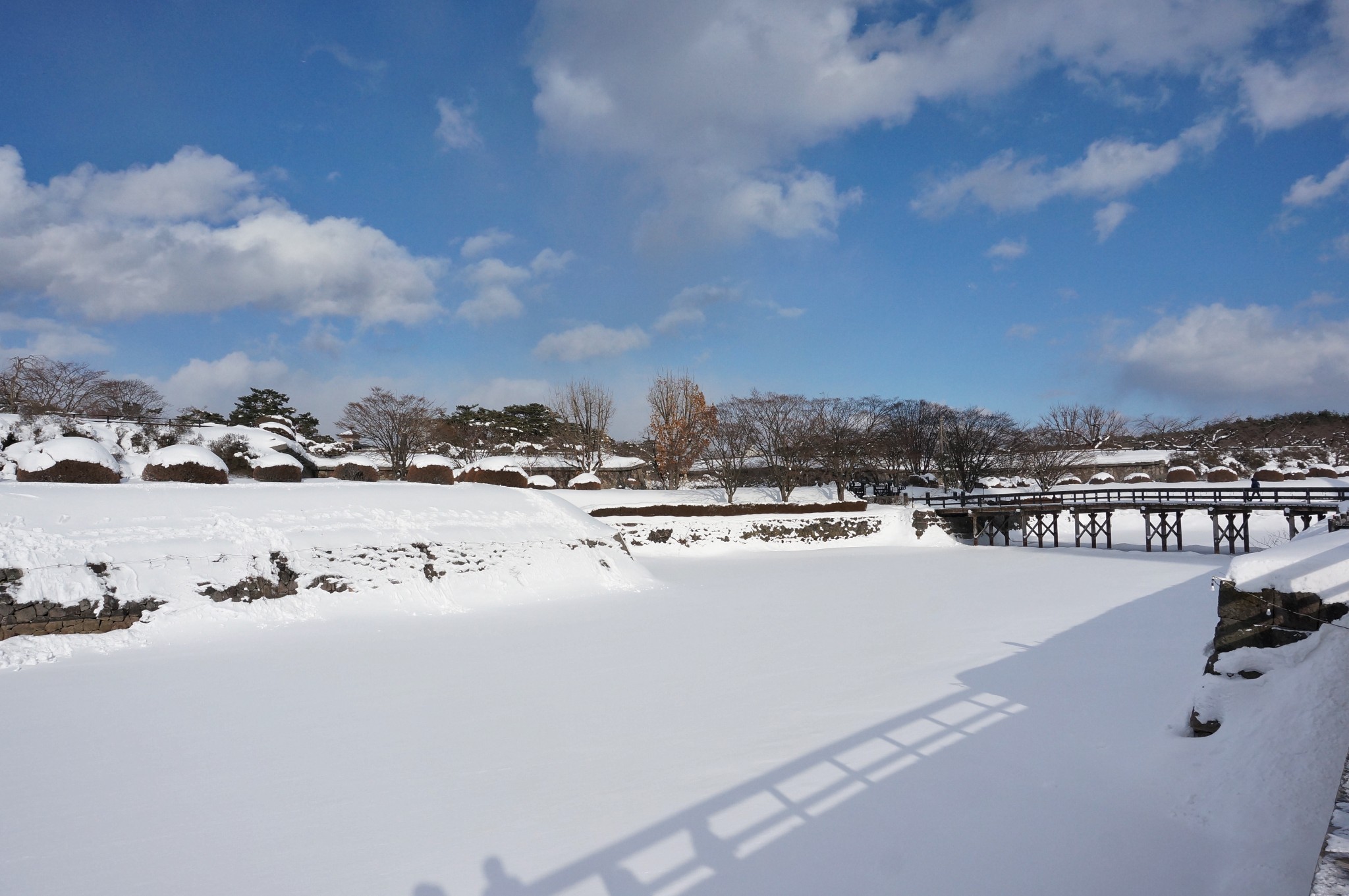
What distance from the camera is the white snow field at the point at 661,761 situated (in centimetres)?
440

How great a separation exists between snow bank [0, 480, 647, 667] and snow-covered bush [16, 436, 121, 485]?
0.88 metres

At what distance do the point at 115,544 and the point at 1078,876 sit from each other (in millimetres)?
14882

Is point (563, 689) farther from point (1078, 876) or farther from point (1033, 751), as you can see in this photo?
point (1078, 876)

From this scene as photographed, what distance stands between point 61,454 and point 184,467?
2.26 metres

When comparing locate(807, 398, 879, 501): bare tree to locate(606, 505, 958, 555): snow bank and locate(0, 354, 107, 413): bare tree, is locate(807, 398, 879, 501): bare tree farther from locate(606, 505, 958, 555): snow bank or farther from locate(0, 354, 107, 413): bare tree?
locate(0, 354, 107, 413): bare tree

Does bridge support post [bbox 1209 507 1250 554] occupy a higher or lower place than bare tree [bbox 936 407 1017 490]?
lower

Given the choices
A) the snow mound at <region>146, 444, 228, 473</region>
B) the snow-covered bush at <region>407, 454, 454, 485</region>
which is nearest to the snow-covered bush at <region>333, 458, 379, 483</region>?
the snow-covered bush at <region>407, 454, 454, 485</region>

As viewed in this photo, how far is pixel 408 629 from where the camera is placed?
42.0 ft

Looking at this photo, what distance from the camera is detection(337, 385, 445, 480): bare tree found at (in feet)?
131

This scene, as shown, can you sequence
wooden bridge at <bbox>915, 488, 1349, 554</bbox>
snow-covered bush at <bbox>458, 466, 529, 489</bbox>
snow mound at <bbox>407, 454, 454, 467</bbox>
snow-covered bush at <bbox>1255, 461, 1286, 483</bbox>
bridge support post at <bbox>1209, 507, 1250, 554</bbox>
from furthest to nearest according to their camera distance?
snow-covered bush at <bbox>1255, 461, 1286, 483</bbox>, snow-covered bush at <bbox>458, 466, 529, 489</bbox>, wooden bridge at <bbox>915, 488, 1349, 554</bbox>, bridge support post at <bbox>1209, 507, 1250, 554</bbox>, snow mound at <bbox>407, 454, 454, 467</bbox>

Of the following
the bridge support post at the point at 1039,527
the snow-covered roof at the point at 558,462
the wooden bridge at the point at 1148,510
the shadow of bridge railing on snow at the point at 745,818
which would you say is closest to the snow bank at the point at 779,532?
the wooden bridge at the point at 1148,510

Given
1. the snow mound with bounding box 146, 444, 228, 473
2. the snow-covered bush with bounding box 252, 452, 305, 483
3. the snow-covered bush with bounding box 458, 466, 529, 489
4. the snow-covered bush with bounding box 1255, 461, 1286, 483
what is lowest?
the snow-covered bush with bounding box 1255, 461, 1286, 483

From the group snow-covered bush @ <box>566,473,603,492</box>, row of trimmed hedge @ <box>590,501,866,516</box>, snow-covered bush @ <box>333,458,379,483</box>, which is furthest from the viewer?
snow-covered bush @ <box>566,473,603,492</box>

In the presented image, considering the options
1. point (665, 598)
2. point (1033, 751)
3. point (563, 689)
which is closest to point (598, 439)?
point (665, 598)
